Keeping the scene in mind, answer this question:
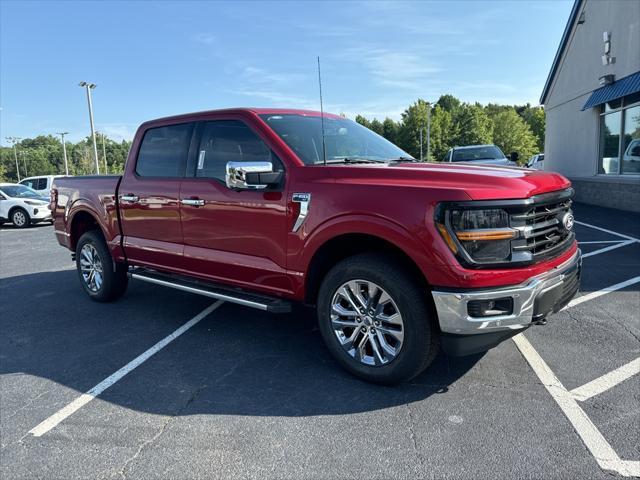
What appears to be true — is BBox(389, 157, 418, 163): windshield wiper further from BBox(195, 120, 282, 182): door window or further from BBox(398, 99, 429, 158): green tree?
BBox(398, 99, 429, 158): green tree

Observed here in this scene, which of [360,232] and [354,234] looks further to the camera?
[354,234]

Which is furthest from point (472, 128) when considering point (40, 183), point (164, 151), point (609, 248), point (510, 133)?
point (164, 151)

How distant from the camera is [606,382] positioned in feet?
11.4

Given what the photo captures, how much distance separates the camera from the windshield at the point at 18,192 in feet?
59.1

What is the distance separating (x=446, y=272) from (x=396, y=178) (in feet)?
2.43

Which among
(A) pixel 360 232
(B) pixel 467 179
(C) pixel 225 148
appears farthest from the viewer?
(C) pixel 225 148

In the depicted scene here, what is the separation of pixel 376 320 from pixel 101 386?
2125 millimetres

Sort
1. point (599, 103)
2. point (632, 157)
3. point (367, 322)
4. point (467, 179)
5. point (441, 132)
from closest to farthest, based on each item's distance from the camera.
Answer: point (467, 179) < point (367, 322) < point (632, 157) < point (599, 103) < point (441, 132)

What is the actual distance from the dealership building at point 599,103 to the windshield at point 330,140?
10.3m

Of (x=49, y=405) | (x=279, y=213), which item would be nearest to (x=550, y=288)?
(x=279, y=213)

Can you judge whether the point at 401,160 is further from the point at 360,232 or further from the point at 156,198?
the point at 156,198

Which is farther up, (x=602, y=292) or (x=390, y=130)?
(x=390, y=130)

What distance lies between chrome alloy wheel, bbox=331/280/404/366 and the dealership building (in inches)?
450

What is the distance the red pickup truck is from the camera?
3053 mm
